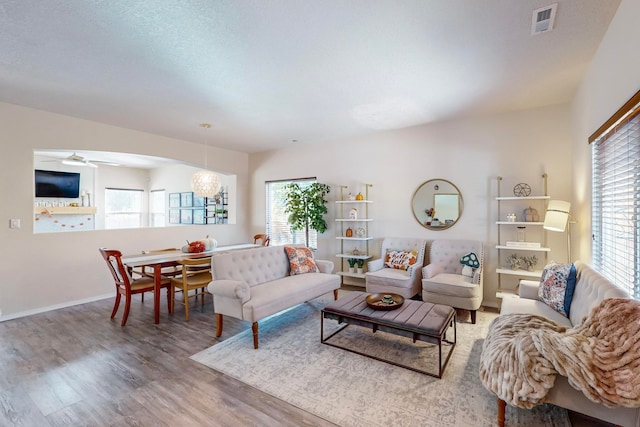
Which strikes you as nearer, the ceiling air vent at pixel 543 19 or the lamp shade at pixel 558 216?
the ceiling air vent at pixel 543 19

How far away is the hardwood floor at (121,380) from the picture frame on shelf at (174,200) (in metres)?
4.97

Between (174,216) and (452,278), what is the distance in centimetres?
751

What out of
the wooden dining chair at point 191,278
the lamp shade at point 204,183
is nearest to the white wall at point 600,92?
the wooden dining chair at point 191,278

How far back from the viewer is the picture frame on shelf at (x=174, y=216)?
27.4ft

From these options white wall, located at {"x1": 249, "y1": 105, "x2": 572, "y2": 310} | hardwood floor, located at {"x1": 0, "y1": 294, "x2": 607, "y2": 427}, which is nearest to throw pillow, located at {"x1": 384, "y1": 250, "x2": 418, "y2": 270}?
white wall, located at {"x1": 249, "y1": 105, "x2": 572, "y2": 310}

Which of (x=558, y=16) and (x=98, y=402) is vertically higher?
(x=558, y=16)

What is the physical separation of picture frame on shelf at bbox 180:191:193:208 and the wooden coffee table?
6.25m

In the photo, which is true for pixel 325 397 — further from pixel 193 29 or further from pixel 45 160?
pixel 45 160

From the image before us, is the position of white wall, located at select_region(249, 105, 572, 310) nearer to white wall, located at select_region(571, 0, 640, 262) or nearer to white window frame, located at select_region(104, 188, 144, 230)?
white wall, located at select_region(571, 0, 640, 262)

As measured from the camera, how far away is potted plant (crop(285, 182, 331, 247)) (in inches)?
218

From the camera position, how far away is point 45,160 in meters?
6.78

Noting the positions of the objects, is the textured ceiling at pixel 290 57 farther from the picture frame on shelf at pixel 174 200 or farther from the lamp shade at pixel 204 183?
the picture frame on shelf at pixel 174 200

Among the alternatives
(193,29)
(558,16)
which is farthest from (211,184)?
(558,16)

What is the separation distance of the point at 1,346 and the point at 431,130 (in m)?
5.95
